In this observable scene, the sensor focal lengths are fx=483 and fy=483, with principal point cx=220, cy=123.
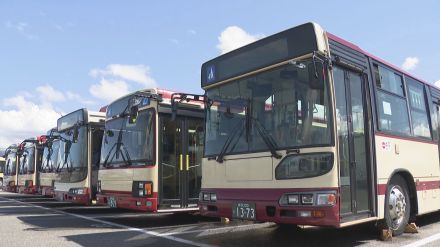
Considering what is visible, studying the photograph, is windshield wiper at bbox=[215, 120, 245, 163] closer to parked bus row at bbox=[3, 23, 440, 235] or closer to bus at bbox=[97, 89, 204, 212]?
parked bus row at bbox=[3, 23, 440, 235]

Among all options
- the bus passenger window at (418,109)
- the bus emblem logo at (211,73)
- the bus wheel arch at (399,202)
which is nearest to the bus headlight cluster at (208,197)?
the bus emblem logo at (211,73)

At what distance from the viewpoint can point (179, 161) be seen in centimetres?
1065

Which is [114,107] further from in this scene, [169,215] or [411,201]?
[411,201]

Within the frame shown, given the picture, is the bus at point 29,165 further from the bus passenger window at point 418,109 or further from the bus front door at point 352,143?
the bus front door at point 352,143

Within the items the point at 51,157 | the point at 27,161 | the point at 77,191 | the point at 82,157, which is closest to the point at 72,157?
the point at 82,157

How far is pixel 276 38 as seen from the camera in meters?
7.20

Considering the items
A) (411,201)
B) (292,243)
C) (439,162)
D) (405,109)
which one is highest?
(405,109)

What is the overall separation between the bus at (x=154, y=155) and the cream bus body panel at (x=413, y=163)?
3.98 metres

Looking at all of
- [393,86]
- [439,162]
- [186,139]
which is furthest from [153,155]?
[439,162]

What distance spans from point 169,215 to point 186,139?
315 centimetres

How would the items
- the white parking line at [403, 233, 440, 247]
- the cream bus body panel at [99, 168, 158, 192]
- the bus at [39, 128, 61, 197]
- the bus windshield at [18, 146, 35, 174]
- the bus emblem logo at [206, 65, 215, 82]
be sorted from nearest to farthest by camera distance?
1. the white parking line at [403, 233, 440, 247]
2. the bus emblem logo at [206, 65, 215, 82]
3. the cream bus body panel at [99, 168, 158, 192]
4. the bus at [39, 128, 61, 197]
5. the bus windshield at [18, 146, 35, 174]

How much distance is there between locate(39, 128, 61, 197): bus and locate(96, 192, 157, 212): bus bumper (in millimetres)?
4439

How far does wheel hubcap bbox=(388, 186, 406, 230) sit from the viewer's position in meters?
7.96

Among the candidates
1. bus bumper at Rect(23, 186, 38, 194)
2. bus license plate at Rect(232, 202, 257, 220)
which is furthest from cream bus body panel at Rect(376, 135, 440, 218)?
bus bumper at Rect(23, 186, 38, 194)
